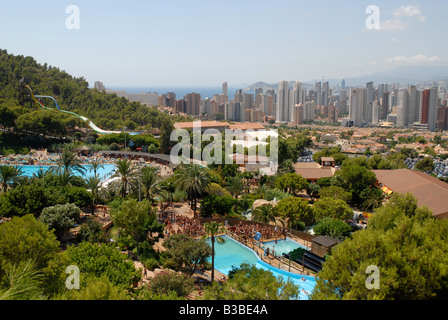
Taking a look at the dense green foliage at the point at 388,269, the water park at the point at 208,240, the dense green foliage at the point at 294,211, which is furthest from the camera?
the dense green foliage at the point at 294,211

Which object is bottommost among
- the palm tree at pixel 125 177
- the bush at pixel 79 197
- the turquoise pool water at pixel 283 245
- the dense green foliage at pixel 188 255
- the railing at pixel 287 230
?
the turquoise pool water at pixel 283 245

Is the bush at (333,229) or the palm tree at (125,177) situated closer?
the bush at (333,229)

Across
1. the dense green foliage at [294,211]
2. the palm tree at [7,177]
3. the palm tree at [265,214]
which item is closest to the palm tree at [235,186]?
the palm tree at [265,214]

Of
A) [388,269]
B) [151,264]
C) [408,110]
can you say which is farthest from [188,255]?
[408,110]

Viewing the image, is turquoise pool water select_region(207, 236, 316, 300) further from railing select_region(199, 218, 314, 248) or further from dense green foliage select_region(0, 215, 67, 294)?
dense green foliage select_region(0, 215, 67, 294)

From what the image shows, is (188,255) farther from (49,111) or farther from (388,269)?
(49,111)

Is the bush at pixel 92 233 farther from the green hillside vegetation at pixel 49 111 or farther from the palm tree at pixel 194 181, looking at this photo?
the green hillside vegetation at pixel 49 111

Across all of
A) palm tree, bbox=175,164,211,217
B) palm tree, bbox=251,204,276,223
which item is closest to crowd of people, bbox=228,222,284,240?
palm tree, bbox=251,204,276,223
